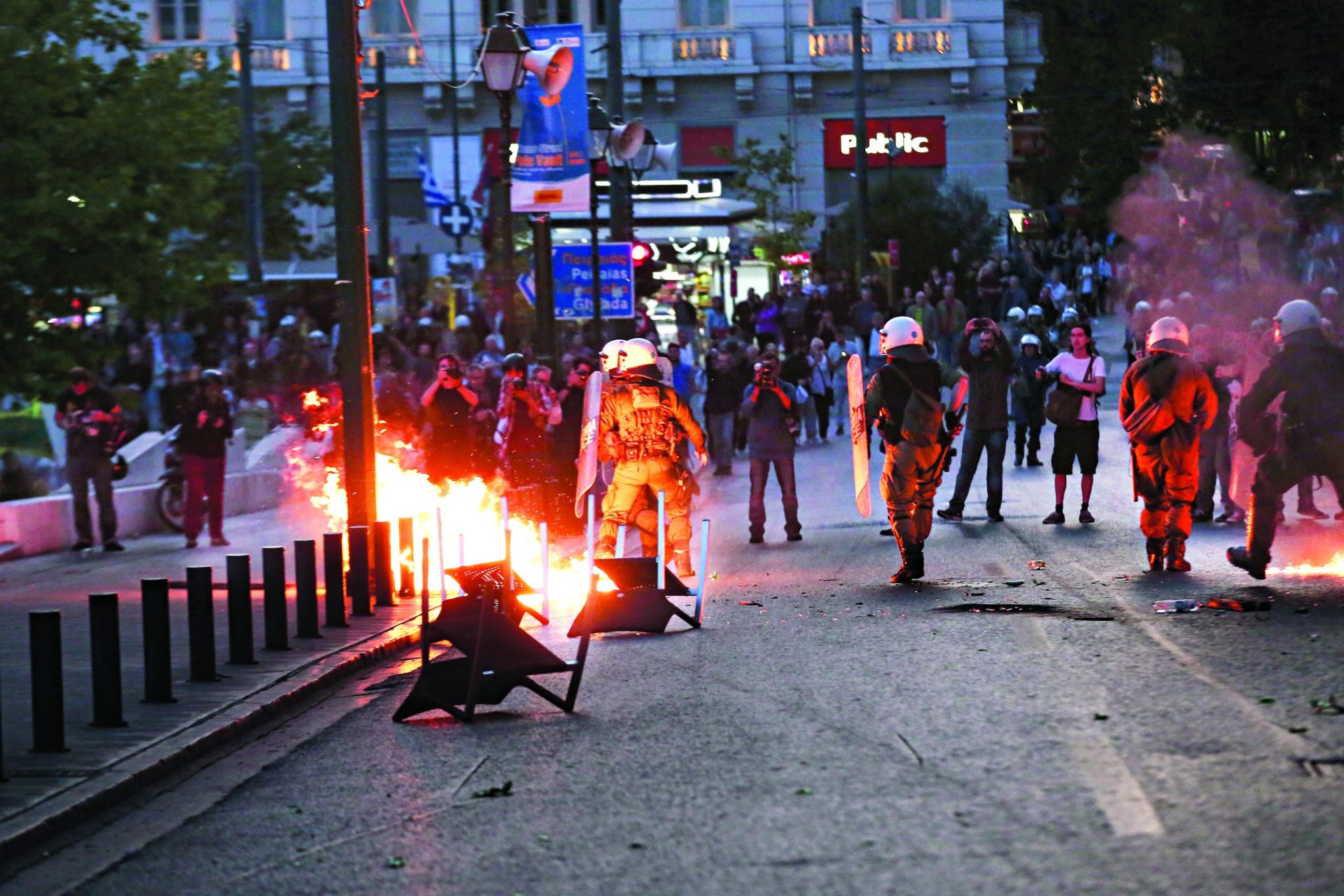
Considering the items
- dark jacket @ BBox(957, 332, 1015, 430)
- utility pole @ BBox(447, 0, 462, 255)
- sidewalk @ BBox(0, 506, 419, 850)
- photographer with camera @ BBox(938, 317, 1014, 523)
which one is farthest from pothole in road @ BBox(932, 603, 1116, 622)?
utility pole @ BBox(447, 0, 462, 255)

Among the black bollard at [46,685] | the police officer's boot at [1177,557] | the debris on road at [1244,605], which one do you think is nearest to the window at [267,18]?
the police officer's boot at [1177,557]

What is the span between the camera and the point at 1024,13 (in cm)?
5216

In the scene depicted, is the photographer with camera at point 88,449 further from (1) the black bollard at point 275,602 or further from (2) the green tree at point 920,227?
(2) the green tree at point 920,227

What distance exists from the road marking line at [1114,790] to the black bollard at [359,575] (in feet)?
21.3

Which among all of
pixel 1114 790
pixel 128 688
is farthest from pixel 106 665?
pixel 1114 790

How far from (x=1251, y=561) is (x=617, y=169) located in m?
13.6

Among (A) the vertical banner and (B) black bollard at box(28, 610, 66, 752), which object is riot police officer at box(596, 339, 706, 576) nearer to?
(A) the vertical banner

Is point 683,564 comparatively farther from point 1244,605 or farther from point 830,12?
point 830,12

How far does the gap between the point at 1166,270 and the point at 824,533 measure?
68.2 feet

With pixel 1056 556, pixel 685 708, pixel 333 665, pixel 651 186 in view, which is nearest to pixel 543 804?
pixel 685 708

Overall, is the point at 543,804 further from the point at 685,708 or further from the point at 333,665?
the point at 333,665

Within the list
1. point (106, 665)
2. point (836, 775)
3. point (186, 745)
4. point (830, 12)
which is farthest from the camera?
point (830, 12)

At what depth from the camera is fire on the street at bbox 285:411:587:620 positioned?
14.8m

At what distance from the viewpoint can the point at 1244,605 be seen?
11.2 metres
